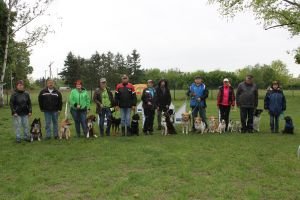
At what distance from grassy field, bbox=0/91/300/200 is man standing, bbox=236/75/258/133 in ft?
5.53

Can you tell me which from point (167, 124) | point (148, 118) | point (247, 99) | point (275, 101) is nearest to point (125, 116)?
point (148, 118)

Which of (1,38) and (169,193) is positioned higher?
(1,38)

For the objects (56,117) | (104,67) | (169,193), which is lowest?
(169,193)

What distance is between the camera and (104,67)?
70812 millimetres

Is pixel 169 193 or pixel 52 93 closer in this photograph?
pixel 169 193

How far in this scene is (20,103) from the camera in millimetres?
11875

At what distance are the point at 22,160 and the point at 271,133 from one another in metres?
8.12

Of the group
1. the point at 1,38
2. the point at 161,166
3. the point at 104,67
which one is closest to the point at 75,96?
the point at 161,166

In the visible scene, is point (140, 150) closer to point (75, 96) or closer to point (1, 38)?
point (75, 96)

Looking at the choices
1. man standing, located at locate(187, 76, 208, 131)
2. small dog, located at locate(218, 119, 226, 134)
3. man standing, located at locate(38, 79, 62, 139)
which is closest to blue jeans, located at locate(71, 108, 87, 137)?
man standing, located at locate(38, 79, 62, 139)

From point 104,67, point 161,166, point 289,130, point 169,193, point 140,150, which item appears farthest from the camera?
point 104,67

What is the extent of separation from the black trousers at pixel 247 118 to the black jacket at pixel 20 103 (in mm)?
6698

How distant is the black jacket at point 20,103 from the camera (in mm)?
11852

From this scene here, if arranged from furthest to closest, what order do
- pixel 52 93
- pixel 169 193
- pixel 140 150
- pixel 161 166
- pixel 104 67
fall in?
pixel 104 67
pixel 52 93
pixel 140 150
pixel 161 166
pixel 169 193
